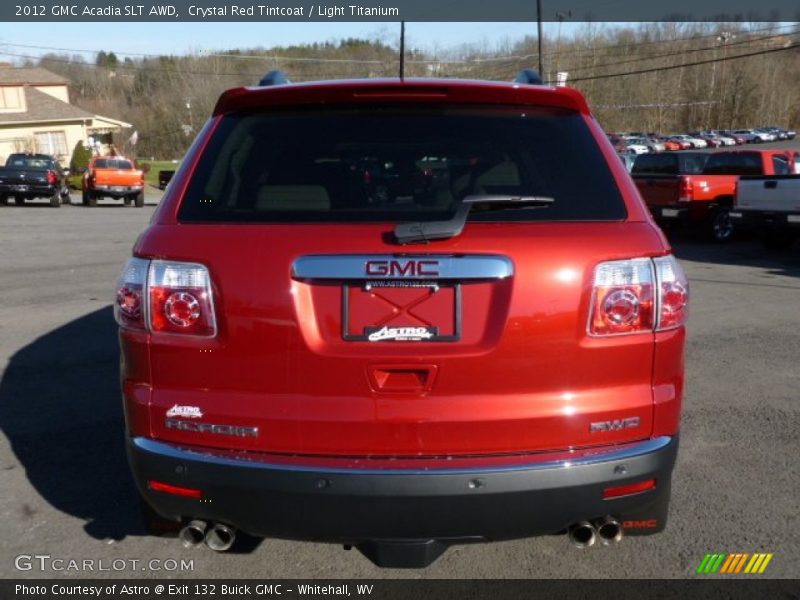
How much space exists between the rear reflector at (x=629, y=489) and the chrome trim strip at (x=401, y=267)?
80cm

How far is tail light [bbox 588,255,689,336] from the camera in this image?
266cm

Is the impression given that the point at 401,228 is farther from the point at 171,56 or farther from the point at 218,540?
the point at 171,56

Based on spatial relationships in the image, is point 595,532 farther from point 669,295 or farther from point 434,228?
point 434,228

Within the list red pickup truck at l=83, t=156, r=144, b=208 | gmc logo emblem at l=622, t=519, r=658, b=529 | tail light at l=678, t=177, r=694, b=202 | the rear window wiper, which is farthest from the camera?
red pickup truck at l=83, t=156, r=144, b=208

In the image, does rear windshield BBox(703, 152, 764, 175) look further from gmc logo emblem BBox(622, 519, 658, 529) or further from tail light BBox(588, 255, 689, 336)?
tail light BBox(588, 255, 689, 336)

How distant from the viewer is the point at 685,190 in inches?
643

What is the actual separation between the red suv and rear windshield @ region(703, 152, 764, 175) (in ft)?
52.7

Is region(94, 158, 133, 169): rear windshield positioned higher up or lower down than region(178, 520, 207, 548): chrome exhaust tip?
lower down

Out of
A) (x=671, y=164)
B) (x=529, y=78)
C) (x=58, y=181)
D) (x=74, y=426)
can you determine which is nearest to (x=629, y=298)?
(x=529, y=78)

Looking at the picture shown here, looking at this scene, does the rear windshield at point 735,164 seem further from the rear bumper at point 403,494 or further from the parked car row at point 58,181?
the parked car row at point 58,181

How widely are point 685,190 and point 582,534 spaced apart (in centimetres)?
1471

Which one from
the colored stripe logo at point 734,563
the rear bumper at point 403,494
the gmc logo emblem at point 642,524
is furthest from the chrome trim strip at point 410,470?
the colored stripe logo at point 734,563

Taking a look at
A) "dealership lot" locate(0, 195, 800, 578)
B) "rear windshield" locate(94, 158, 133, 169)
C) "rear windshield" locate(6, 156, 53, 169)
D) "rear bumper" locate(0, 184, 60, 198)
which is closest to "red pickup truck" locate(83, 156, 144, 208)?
"rear windshield" locate(94, 158, 133, 169)
